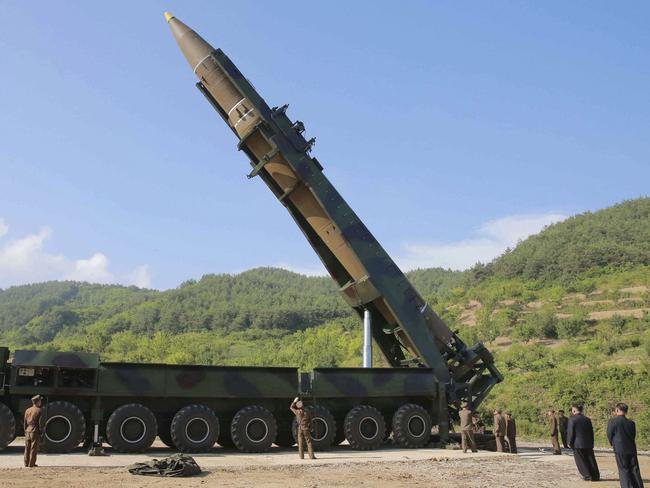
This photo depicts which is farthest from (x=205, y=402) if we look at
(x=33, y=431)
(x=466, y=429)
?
(x=466, y=429)

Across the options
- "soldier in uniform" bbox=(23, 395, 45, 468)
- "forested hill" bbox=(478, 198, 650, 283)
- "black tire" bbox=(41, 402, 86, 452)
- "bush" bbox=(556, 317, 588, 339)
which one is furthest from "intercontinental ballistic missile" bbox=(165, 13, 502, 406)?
"forested hill" bbox=(478, 198, 650, 283)

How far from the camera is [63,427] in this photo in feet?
32.5

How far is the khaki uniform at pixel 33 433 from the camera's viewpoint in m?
8.21

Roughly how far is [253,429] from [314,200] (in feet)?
13.6

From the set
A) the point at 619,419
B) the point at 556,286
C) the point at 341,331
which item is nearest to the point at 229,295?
the point at 341,331

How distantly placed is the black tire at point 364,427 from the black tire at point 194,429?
230cm

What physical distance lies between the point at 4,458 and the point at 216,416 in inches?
124

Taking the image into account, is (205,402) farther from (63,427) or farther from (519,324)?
(519,324)

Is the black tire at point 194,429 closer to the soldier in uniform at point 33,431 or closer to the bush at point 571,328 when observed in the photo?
the soldier in uniform at point 33,431

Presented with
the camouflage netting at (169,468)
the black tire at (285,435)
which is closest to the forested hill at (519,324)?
the black tire at (285,435)

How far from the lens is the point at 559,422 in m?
12.4

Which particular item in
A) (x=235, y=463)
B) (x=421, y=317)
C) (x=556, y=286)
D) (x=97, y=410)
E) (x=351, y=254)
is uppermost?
(x=556, y=286)

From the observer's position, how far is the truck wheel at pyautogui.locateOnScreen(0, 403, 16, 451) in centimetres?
968

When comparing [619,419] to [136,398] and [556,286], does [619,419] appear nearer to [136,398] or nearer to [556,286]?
[136,398]
